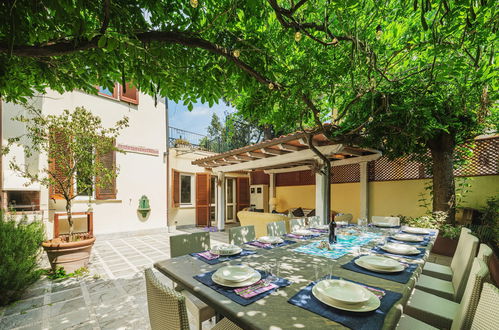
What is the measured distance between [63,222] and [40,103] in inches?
114

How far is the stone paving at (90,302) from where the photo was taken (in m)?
2.25

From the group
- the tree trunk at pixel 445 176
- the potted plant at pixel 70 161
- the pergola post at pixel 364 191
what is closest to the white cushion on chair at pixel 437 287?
the tree trunk at pixel 445 176

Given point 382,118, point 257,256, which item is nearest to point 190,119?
point 382,118

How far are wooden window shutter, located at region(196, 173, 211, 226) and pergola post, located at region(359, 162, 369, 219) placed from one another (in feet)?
17.0

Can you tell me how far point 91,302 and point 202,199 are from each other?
18.2ft

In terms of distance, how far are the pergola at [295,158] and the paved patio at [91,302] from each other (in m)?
2.47

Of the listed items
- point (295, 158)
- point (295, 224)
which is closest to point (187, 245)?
point (295, 224)

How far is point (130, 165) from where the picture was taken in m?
6.57

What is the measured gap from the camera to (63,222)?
5.37 m

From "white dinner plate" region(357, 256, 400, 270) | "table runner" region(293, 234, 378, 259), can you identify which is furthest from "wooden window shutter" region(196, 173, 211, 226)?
"white dinner plate" region(357, 256, 400, 270)

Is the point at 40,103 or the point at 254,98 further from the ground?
the point at 40,103

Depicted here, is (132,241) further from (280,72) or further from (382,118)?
(382,118)

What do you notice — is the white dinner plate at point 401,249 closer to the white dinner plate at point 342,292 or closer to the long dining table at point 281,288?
the long dining table at point 281,288

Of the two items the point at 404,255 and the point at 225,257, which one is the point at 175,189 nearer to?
the point at 225,257
